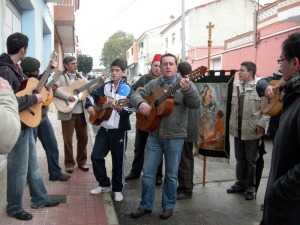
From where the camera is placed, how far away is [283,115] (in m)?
2.30

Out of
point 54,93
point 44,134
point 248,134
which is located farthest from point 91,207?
point 248,134

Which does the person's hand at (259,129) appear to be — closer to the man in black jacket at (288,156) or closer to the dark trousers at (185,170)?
the dark trousers at (185,170)

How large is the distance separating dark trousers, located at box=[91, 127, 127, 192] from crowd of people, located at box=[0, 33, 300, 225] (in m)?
0.01

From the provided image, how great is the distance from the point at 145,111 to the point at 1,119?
→ 2484 mm

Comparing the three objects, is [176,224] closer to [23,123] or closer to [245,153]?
[245,153]

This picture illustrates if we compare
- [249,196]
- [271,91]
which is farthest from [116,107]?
[249,196]

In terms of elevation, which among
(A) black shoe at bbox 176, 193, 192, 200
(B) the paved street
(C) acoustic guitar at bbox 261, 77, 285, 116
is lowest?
(B) the paved street

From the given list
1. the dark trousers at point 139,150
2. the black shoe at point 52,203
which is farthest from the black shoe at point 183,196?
the black shoe at point 52,203

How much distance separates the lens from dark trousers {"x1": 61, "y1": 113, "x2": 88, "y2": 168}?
5.83 meters

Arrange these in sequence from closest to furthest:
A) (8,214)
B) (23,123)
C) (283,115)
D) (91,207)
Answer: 1. (283,115)
2. (23,123)
3. (8,214)
4. (91,207)

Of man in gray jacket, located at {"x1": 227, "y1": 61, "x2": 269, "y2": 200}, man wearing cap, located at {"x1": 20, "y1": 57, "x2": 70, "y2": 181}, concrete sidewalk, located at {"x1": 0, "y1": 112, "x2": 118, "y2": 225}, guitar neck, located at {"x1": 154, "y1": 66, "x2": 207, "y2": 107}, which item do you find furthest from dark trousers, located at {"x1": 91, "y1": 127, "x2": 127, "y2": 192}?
man in gray jacket, located at {"x1": 227, "y1": 61, "x2": 269, "y2": 200}

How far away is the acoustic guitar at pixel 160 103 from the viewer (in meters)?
3.79

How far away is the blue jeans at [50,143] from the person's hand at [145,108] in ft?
5.58

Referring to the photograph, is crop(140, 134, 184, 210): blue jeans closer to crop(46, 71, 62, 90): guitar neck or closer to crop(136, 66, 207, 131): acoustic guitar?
crop(136, 66, 207, 131): acoustic guitar
